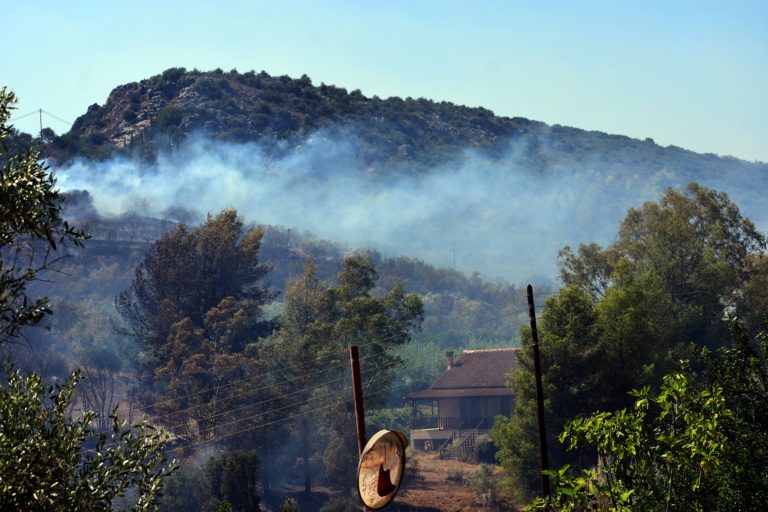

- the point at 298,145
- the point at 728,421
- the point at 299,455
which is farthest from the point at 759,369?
the point at 298,145

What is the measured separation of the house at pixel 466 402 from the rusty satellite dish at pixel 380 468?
49004 millimetres

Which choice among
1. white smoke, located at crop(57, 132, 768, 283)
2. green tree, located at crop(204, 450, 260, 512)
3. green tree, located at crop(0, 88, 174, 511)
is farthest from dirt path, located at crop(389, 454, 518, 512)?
white smoke, located at crop(57, 132, 768, 283)

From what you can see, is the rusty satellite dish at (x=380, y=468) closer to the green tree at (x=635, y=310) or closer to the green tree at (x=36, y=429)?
the green tree at (x=36, y=429)

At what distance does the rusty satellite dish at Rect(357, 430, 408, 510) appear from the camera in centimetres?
1306

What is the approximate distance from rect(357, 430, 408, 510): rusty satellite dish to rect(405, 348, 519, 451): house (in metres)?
49.0

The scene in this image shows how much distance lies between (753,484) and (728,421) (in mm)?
945

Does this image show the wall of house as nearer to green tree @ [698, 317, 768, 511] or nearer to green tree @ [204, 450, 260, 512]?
green tree @ [204, 450, 260, 512]

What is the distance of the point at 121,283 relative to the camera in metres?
102

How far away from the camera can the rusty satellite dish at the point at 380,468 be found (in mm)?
13062

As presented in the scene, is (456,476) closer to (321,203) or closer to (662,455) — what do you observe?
(662,455)

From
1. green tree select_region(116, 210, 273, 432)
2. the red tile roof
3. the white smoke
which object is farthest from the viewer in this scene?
the white smoke

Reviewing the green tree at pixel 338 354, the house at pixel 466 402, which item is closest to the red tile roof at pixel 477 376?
the house at pixel 466 402

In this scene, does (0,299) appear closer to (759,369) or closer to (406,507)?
(759,369)

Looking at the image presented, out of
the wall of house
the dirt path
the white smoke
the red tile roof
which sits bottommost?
the dirt path
